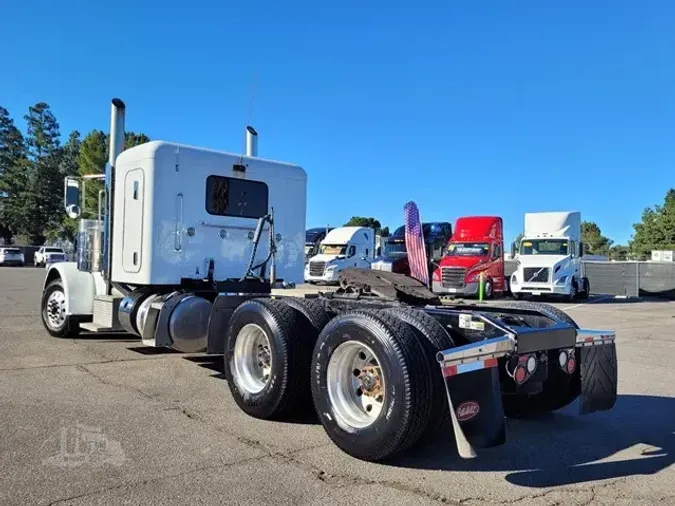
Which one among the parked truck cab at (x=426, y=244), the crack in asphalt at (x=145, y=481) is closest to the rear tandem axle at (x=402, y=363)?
the crack in asphalt at (x=145, y=481)

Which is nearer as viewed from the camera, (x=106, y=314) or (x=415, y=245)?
(x=415, y=245)

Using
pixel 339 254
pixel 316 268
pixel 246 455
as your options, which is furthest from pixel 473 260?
pixel 246 455

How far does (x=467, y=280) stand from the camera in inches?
934

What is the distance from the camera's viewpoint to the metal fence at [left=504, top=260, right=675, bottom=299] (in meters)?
27.8

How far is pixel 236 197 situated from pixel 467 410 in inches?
211

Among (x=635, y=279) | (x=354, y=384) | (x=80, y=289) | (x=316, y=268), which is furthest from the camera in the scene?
(x=316, y=268)

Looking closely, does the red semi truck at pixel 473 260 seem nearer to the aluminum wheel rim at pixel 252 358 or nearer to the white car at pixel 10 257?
the aluminum wheel rim at pixel 252 358

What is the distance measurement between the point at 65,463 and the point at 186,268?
4.10m

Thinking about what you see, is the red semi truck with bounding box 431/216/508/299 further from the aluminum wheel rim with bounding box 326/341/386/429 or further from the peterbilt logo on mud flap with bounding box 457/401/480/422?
the peterbilt logo on mud flap with bounding box 457/401/480/422

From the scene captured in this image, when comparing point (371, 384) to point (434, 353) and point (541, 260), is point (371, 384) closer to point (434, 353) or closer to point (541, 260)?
point (434, 353)

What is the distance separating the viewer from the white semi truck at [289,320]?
4148mm

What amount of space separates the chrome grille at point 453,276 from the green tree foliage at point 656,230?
42828mm

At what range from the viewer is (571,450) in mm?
4828

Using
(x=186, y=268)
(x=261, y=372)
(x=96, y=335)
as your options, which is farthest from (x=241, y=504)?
(x=96, y=335)
